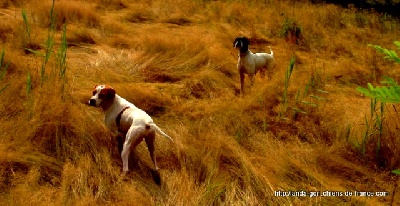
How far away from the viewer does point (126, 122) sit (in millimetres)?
2260

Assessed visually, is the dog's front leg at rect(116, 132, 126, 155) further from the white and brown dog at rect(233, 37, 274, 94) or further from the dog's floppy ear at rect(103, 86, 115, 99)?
the white and brown dog at rect(233, 37, 274, 94)

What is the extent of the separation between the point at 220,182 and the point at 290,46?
416cm

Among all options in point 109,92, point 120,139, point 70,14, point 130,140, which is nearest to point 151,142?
point 130,140

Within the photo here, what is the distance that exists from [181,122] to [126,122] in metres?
0.88

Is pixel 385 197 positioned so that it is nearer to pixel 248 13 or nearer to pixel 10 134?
pixel 10 134

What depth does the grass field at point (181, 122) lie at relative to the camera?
2.16 metres

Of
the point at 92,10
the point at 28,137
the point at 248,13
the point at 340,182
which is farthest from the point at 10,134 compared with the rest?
the point at 248,13

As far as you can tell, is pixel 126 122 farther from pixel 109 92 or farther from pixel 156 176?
pixel 156 176

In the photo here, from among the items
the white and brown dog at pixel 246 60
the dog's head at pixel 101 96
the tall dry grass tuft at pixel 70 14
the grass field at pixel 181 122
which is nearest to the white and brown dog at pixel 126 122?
the dog's head at pixel 101 96

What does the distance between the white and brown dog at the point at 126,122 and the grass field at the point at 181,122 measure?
152 millimetres

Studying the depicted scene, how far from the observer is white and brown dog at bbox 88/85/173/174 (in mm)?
2129

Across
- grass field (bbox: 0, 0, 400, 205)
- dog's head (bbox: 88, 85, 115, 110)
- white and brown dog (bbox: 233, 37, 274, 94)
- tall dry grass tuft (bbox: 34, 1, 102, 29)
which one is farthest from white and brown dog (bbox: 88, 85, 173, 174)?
tall dry grass tuft (bbox: 34, 1, 102, 29)

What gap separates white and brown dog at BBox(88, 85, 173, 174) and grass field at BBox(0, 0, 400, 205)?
0.50ft

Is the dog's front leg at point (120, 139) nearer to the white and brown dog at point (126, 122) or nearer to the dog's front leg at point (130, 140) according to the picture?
the white and brown dog at point (126, 122)
